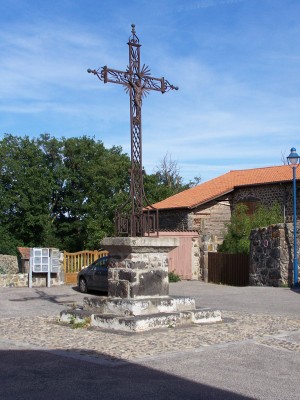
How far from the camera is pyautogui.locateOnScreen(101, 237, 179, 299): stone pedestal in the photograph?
1020 centimetres

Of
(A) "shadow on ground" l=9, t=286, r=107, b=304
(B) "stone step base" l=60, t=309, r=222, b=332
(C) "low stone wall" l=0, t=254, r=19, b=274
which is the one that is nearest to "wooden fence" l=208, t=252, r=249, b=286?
(A) "shadow on ground" l=9, t=286, r=107, b=304

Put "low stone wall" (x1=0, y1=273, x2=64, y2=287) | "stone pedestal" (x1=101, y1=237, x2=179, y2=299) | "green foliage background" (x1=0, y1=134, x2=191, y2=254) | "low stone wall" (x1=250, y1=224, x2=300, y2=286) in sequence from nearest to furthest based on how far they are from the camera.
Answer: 1. "stone pedestal" (x1=101, y1=237, x2=179, y2=299)
2. "low stone wall" (x1=250, y1=224, x2=300, y2=286)
3. "low stone wall" (x1=0, y1=273, x2=64, y2=287)
4. "green foliage background" (x1=0, y1=134, x2=191, y2=254)

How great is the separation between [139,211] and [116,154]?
34889 millimetres

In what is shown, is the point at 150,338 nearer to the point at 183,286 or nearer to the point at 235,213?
the point at 183,286

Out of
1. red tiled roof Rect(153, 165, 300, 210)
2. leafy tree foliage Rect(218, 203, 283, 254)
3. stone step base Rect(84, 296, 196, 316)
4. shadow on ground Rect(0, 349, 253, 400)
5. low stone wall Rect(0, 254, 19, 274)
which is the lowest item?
shadow on ground Rect(0, 349, 253, 400)

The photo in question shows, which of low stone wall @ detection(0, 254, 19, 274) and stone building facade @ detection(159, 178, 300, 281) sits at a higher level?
stone building facade @ detection(159, 178, 300, 281)

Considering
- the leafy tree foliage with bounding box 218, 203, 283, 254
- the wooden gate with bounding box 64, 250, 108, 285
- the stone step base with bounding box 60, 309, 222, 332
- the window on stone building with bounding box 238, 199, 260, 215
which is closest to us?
the stone step base with bounding box 60, 309, 222, 332

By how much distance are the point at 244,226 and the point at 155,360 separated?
63.6 feet

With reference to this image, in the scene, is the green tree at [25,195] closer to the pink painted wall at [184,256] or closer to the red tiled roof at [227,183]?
the red tiled roof at [227,183]

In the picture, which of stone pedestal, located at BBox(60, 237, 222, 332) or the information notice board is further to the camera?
the information notice board

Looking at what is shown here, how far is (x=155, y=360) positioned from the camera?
7.40m

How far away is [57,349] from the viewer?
8367mm

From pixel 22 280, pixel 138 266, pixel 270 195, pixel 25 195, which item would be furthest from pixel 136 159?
pixel 25 195

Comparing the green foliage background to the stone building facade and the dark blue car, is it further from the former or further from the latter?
the dark blue car
